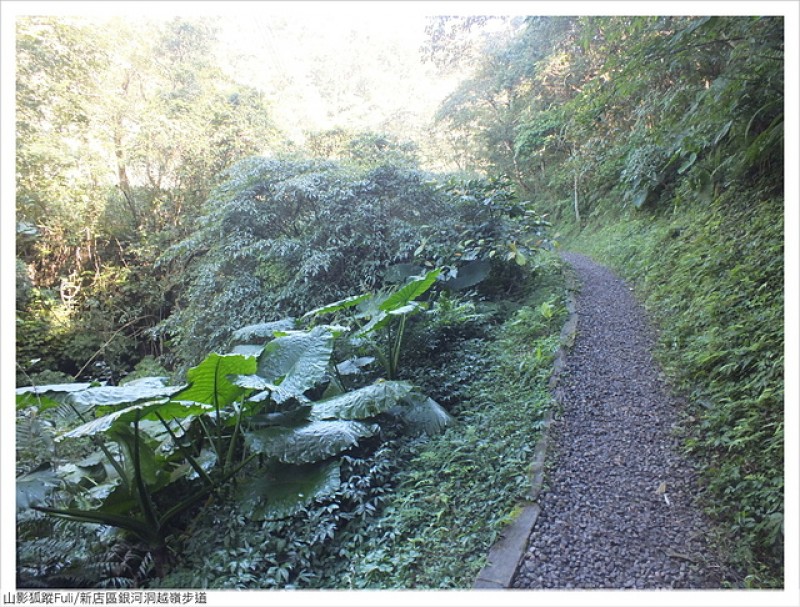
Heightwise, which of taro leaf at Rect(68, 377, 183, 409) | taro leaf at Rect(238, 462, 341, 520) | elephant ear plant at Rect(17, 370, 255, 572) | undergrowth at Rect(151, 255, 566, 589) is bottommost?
undergrowth at Rect(151, 255, 566, 589)

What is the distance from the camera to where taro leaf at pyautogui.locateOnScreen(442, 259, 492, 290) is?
433 cm

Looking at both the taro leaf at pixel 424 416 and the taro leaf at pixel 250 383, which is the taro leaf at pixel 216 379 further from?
the taro leaf at pixel 424 416

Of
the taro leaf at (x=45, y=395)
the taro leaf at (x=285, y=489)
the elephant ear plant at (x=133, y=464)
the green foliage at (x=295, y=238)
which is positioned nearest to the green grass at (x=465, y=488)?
the taro leaf at (x=285, y=489)

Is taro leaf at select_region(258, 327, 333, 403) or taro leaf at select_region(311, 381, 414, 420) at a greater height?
taro leaf at select_region(258, 327, 333, 403)

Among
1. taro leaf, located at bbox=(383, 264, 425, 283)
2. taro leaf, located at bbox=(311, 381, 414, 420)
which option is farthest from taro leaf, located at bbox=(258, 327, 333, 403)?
taro leaf, located at bbox=(383, 264, 425, 283)

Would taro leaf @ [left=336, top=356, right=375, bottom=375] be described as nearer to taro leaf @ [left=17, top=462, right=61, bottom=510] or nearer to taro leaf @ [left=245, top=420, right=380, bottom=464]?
taro leaf @ [left=245, top=420, right=380, bottom=464]

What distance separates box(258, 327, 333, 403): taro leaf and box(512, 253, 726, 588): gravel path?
1.16 m

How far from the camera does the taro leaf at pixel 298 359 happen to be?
224 cm

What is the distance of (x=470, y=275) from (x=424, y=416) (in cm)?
209

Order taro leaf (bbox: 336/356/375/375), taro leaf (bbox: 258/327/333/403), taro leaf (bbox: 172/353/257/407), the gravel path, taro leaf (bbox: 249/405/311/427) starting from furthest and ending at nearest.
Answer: taro leaf (bbox: 336/356/375/375) < taro leaf (bbox: 258/327/333/403) < taro leaf (bbox: 249/405/311/427) < taro leaf (bbox: 172/353/257/407) < the gravel path

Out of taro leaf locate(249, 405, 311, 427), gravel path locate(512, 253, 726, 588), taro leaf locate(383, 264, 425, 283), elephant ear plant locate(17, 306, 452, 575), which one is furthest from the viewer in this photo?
taro leaf locate(383, 264, 425, 283)

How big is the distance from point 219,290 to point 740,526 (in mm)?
4517

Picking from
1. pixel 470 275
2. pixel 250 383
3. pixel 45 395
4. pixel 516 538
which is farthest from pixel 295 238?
pixel 516 538

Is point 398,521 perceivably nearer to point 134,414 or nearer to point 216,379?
point 216,379
